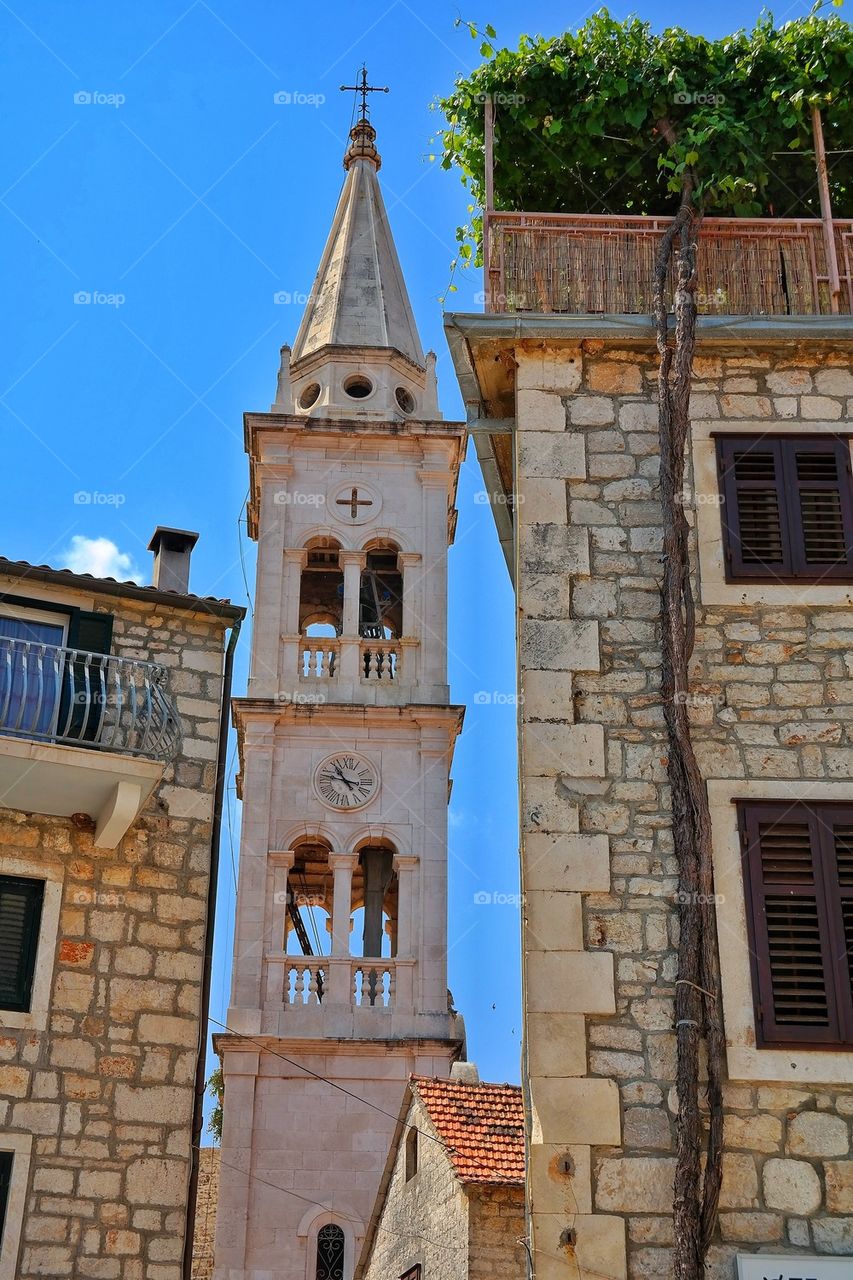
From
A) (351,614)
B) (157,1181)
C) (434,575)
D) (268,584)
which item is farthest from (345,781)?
(157,1181)

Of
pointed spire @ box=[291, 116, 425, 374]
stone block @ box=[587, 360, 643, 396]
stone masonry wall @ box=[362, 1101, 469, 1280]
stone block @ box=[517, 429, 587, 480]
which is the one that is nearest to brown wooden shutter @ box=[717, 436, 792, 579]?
stone block @ box=[587, 360, 643, 396]

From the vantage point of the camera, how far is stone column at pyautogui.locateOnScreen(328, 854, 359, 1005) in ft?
96.1

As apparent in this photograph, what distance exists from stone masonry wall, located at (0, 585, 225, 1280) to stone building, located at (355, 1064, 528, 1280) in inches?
110

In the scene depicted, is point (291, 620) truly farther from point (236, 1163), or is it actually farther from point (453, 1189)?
point (453, 1189)

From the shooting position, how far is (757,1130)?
9438 millimetres

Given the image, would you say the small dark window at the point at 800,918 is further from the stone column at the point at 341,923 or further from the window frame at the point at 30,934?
the stone column at the point at 341,923

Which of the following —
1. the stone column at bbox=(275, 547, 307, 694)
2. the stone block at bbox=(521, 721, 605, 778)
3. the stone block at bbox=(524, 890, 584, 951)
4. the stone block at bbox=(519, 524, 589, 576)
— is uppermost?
the stone column at bbox=(275, 547, 307, 694)

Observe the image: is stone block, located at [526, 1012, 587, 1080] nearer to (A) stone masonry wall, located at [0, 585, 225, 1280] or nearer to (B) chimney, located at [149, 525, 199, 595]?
A: (A) stone masonry wall, located at [0, 585, 225, 1280]

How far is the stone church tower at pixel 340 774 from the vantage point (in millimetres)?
27688

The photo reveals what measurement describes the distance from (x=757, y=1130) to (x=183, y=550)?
9602 millimetres

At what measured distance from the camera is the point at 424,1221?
55.3 ft

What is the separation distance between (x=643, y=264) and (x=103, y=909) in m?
6.47

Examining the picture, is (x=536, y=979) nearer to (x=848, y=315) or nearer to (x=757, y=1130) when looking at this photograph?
(x=757, y=1130)

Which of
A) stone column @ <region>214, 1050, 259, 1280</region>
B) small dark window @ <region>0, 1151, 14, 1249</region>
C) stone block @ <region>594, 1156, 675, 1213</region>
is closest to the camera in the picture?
stone block @ <region>594, 1156, 675, 1213</region>
